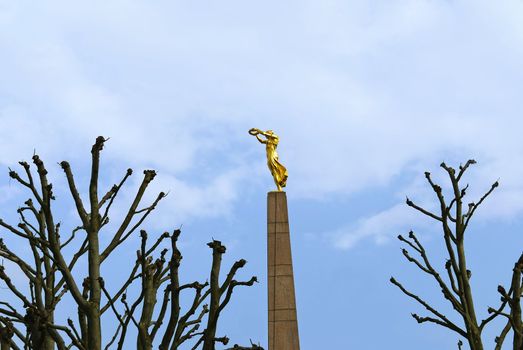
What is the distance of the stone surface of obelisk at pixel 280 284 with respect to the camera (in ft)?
78.9

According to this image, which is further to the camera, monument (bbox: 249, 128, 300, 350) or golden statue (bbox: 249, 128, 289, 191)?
golden statue (bbox: 249, 128, 289, 191)

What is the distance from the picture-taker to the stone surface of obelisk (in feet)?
78.9

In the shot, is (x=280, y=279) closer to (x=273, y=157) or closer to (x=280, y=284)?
(x=280, y=284)

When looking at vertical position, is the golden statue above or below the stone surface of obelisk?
above

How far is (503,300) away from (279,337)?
13.6m

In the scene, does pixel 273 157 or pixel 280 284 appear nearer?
pixel 280 284

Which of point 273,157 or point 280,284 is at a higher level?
point 273,157

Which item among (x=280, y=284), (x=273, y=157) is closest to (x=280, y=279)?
(x=280, y=284)

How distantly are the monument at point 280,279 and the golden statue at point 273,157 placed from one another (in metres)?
0.43

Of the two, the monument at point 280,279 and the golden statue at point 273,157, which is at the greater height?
the golden statue at point 273,157

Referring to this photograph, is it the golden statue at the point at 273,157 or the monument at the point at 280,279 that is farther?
the golden statue at the point at 273,157

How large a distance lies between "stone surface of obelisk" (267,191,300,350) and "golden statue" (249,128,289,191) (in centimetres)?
95

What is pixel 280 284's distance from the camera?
24328 millimetres

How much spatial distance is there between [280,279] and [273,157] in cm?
366
